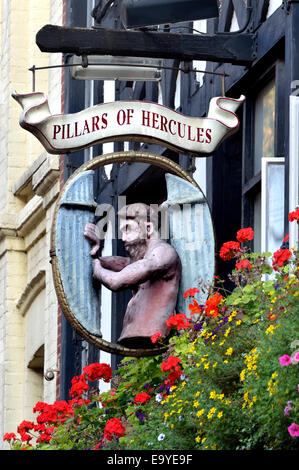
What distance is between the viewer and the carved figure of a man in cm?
1362

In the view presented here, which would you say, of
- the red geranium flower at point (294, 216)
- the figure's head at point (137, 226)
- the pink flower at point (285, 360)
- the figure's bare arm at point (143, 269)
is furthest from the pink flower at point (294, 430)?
the figure's head at point (137, 226)

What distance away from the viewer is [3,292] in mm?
24609

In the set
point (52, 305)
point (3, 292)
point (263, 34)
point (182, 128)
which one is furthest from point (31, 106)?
point (3, 292)

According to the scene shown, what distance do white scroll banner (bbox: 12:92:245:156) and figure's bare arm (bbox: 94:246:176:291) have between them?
2.91ft

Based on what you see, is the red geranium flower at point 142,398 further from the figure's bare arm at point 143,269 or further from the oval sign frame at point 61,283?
the figure's bare arm at point 143,269

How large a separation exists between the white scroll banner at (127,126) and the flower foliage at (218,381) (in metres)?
1.20

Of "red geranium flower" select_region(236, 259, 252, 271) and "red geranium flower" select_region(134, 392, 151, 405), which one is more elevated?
"red geranium flower" select_region(236, 259, 252, 271)

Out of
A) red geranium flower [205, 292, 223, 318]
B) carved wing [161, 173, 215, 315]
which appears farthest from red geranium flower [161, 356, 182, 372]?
carved wing [161, 173, 215, 315]

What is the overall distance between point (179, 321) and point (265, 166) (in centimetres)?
151

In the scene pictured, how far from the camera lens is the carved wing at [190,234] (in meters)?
13.7

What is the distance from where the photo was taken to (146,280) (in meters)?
13.7

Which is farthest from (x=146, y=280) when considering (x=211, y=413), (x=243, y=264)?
(x=211, y=413)

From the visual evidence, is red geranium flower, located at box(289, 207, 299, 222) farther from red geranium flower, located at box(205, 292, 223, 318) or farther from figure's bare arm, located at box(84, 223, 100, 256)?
figure's bare arm, located at box(84, 223, 100, 256)
